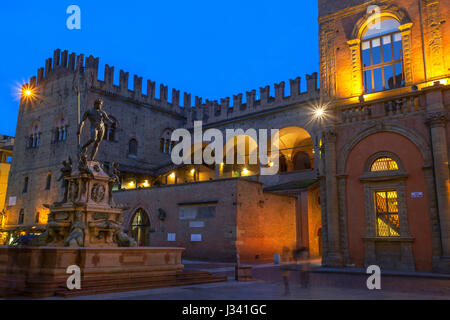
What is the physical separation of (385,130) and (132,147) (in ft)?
90.5

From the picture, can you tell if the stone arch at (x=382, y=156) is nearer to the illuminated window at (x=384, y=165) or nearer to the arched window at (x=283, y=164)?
the illuminated window at (x=384, y=165)

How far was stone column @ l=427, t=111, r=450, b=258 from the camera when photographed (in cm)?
1506

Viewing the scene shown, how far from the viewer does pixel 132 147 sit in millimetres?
39406

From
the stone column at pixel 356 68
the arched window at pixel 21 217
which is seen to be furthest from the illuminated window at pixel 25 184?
the stone column at pixel 356 68

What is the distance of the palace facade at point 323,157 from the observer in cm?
1628

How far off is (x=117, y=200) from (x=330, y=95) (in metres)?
18.6

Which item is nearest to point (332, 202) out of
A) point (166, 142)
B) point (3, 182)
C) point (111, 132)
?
point (111, 132)

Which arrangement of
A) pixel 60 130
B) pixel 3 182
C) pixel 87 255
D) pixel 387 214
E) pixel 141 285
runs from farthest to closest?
pixel 3 182, pixel 60 130, pixel 387 214, pixel 141 285, pixel 87 255

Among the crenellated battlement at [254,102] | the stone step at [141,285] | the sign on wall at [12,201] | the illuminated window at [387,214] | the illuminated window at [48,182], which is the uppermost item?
the crenellated battlement at [254,102]

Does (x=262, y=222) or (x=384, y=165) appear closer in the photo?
(x=384, y=165)

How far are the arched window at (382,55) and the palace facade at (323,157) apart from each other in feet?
0.16

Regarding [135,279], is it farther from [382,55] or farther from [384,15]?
[384,15]

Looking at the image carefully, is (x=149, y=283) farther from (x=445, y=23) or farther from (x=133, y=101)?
(x=133, y=101)
